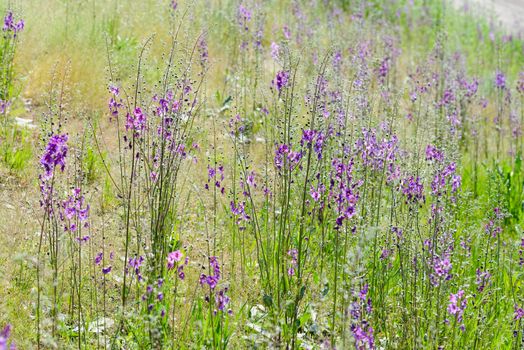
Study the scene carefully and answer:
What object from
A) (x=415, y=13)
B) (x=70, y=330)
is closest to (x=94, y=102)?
(x=70, y=330)

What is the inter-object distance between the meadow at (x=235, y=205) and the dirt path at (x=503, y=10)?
20.8 feet

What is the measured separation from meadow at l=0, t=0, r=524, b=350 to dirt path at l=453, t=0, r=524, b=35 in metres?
6.35

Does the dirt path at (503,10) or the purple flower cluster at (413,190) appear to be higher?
the dirt path at (503,10)

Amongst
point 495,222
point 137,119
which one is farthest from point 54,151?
point 495,222

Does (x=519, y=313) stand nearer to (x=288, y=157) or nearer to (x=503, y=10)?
(x=288, y=157)

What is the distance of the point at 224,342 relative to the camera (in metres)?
3.10

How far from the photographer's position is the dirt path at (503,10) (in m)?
13.8

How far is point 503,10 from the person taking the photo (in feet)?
50.0

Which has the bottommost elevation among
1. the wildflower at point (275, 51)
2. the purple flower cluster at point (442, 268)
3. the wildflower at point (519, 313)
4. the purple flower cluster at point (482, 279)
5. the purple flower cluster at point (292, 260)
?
the wildflower at point (519, 313)

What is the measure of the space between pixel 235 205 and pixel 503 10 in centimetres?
1293

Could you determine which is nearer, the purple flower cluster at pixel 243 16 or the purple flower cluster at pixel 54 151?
the purple flower cluster at pixel 54 151

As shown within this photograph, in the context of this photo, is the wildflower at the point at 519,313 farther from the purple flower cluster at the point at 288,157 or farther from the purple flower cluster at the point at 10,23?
the purple flower cluster at the point at 10,23

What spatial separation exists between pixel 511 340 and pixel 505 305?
350mm

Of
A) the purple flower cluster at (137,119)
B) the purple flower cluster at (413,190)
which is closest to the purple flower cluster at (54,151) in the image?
the purple flower cluster at (137,119)
